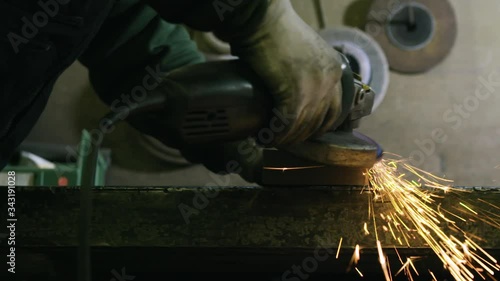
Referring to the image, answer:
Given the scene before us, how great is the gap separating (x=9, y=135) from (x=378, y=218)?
1.95 ft

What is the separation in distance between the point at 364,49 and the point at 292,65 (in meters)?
1.54

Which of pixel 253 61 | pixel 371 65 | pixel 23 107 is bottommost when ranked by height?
pixel 23 107

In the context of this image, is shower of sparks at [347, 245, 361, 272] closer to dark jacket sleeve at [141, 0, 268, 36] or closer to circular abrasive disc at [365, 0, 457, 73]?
dark jacket sleeve at [141, 0, 268, 36]

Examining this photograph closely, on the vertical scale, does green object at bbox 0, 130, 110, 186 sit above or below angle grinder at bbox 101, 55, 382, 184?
below

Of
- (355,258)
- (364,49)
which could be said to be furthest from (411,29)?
(355,258)

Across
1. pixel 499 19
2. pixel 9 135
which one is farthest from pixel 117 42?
pixel 499 19

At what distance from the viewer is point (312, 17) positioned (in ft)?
8.11

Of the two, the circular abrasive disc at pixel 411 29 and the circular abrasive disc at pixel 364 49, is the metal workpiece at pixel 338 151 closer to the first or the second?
the circular abrasive disc at pixel 364 49

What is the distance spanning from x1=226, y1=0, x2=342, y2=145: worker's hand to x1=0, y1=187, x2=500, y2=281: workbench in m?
0.13

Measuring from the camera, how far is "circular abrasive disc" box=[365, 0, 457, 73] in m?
2.36

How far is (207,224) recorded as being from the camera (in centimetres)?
76

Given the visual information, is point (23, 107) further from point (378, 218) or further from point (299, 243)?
point (378, 218)

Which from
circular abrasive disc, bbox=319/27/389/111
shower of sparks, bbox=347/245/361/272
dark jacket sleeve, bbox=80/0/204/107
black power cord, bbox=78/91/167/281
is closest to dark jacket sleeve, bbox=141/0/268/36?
black power cord, bbox=78/91/167/281

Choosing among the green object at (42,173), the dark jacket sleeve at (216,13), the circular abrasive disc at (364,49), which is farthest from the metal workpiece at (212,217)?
the circular abrasive disc at (364,49)
